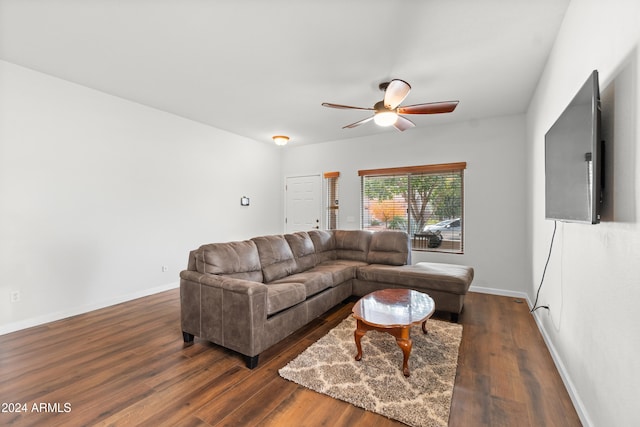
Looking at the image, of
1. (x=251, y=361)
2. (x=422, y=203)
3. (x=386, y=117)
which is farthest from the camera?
(x=422, y=203)

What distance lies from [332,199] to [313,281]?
3215mm

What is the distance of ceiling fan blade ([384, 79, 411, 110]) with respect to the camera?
8.73ft

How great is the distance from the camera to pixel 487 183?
456 cm

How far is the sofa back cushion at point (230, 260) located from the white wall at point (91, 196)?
6.37 feet

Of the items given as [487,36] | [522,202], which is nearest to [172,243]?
[487,36]

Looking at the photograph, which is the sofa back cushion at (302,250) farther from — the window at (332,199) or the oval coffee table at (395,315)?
the window at (332,199)

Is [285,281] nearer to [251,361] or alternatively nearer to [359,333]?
[251,361]

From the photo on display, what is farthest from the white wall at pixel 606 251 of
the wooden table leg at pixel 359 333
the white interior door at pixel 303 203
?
the white interior door at pixel 303 203

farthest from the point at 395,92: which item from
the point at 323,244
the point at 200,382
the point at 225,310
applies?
the point at 200,382

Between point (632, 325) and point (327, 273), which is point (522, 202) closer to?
point (327, 273)

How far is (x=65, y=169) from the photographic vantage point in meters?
3.39

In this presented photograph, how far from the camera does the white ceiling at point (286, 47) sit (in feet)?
7.04

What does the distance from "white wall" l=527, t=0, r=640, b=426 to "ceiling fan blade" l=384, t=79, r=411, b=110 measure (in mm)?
1221

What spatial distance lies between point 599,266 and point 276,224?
580 centimetres
